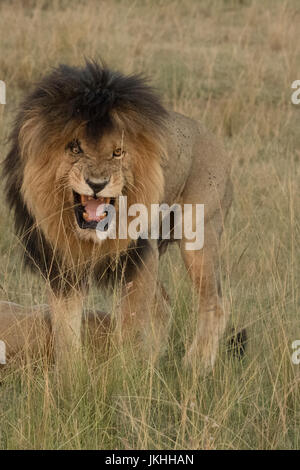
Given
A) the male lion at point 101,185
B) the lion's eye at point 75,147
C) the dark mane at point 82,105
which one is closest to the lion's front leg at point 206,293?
the male lion at point 101,185

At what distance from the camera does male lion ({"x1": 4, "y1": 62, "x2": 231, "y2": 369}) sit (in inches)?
148

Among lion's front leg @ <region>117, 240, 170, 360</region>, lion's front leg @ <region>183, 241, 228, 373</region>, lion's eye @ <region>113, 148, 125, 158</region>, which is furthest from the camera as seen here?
lion's front leg @ <region>183, 241, 228, 373</region>

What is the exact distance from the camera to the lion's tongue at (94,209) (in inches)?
151

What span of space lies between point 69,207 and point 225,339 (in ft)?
3.42

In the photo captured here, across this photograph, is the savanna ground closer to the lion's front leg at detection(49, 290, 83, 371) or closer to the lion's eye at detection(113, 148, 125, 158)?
the lion's front leg at detection(49, 290, 83, 371)

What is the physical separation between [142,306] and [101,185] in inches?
31.3

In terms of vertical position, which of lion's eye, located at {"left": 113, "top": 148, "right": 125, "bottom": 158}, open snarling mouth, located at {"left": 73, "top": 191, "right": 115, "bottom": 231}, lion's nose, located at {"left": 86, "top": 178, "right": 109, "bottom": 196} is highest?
lion's eye, located at {"left": 113, "top": 148, "right": 125, "bottom": 158}

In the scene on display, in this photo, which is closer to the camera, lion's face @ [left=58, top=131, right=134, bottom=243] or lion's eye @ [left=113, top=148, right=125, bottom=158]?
lion's face @ [left=58, top=131, right=134, bottom=243]

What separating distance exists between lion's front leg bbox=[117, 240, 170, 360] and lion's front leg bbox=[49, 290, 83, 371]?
19 cm

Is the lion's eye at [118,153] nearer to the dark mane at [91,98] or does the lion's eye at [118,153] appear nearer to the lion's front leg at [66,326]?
the dark mane at [91,98]

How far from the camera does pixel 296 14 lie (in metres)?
10.8

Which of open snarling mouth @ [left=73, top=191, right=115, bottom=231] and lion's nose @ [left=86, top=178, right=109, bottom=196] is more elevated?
lion's nose @ [left=86, top=178, right=109, bottom=196]

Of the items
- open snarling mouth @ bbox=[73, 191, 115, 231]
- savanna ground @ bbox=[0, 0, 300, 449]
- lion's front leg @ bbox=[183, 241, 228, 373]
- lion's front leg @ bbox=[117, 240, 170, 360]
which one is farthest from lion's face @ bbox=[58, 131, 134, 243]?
lion's front leg @ bbox=[183, 241, 228, 373]

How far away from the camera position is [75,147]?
3.76m
